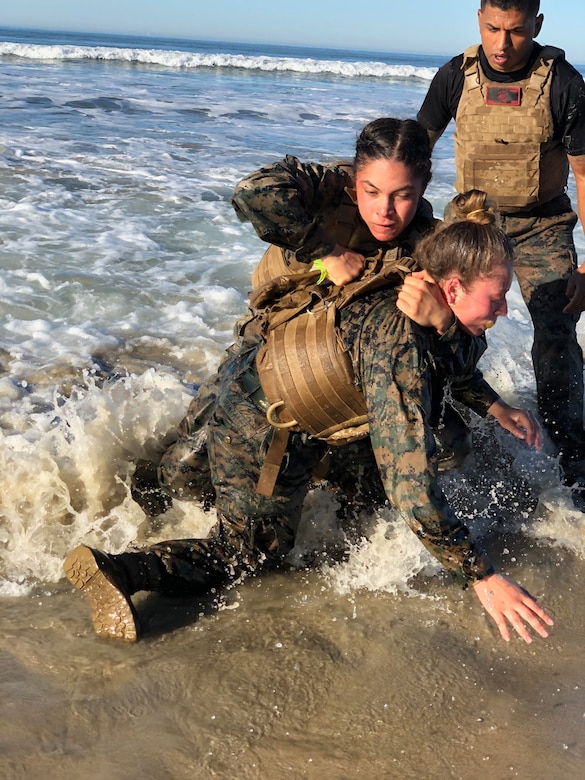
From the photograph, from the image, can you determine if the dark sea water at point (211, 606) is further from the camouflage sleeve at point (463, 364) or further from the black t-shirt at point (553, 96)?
the black t-shirt at point (553, 96)

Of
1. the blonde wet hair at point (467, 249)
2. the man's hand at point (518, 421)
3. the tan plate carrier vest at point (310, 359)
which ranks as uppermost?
the blonde wet hair at point (467, 249)

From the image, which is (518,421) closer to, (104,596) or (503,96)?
(104,596)

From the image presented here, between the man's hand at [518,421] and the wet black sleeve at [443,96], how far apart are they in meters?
1.87

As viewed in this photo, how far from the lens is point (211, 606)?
3301 mm

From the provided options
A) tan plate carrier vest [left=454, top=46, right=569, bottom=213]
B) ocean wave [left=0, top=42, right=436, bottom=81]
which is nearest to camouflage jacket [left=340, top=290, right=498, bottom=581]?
tan plate carrier vest [left=454, top=46, right=569, bottom=213]

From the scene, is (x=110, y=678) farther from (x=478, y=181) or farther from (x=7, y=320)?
(x=7, y=320)

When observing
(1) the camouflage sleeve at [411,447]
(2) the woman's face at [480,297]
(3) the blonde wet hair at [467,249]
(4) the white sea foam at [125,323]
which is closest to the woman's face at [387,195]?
(3) the blonde wet hair at [467,249]

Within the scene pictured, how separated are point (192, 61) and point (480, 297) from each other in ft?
95.7

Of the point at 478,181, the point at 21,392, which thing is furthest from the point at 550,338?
the point at 21,392

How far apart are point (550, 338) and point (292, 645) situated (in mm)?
2194

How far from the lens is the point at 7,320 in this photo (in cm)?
582

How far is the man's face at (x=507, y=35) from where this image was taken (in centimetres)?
412

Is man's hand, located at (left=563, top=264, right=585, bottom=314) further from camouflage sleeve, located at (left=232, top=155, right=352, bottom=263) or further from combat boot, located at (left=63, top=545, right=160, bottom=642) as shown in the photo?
combat boot, located at (left=63, top=545, right=160, bottom=642)

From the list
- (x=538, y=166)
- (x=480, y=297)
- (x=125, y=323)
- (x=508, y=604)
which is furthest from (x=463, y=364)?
(x=125, y=323)
